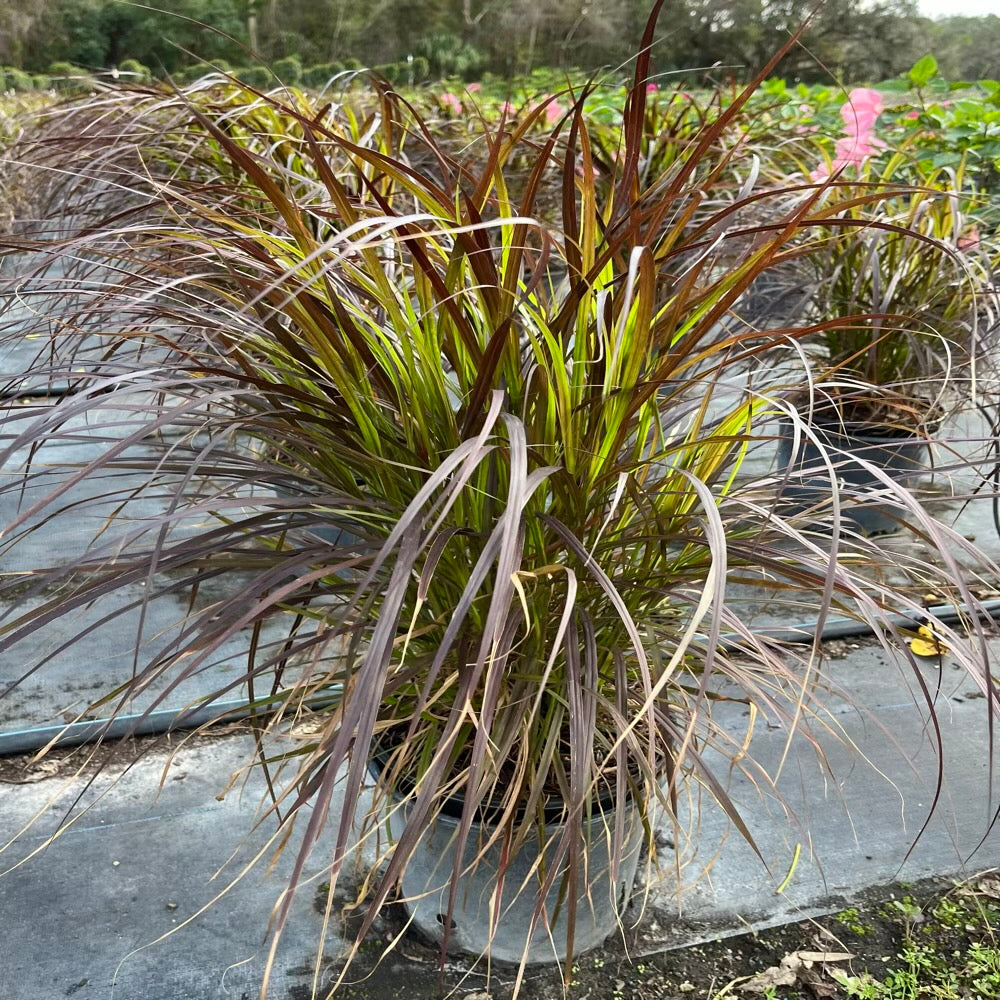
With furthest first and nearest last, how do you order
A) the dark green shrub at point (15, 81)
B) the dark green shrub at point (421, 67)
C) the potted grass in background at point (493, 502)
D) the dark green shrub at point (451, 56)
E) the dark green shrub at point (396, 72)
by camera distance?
the dark green shrub at point (451, 56) → the dark green shrub at point (396, 72) → the dark green shrub at point (15, 81) → the dark green shrub at point (421, 67) → the potted grass in background at point (493, 502)

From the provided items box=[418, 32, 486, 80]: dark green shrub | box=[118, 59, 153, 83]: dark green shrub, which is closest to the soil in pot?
box=[118, 59, 153, 83]: dark green shrub

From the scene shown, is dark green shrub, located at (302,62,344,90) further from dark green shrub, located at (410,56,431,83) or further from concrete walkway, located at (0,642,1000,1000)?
concrete walkway, located at (0,642,1000,1000)

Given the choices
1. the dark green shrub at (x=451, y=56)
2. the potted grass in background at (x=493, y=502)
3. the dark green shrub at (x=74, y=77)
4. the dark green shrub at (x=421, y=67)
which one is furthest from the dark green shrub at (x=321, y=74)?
the potted grass in background at (x=493, y=502)

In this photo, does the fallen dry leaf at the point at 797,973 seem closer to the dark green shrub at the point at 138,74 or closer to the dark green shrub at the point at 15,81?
the dark green shrub at the point at 138,74

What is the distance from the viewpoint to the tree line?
1359cm

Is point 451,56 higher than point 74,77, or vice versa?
point 74,77

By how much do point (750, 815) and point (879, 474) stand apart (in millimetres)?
756

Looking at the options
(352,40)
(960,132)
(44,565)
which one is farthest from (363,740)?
(352,40)

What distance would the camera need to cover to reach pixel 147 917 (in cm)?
115

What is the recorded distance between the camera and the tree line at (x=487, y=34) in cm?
1359

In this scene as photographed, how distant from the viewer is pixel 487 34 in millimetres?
18359

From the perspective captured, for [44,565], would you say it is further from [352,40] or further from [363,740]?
[352,40]

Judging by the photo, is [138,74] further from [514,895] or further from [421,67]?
[421,67]

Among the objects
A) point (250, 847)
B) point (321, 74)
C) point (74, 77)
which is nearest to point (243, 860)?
point (250, 847)
